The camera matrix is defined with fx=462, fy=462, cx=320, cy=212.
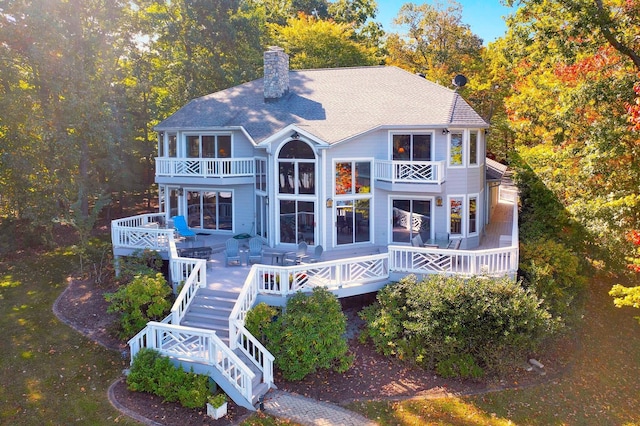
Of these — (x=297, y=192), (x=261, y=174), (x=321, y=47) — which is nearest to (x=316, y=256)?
(x=297, y=192)

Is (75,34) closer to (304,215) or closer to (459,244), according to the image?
(304,215)

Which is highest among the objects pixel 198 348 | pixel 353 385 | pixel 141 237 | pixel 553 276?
pixel 141 237

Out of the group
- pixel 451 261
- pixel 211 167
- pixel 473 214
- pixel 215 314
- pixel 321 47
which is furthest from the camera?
pixel 321 47

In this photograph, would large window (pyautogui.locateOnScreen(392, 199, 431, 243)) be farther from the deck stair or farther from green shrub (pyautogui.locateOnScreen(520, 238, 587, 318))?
the deck stair

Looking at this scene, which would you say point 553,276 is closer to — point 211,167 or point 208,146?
point 211,167

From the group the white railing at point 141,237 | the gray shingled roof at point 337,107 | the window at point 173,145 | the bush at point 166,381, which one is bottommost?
the bush at point 166,381

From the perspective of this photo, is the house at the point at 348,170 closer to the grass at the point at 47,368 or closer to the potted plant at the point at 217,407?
the grass at the point at 47,368

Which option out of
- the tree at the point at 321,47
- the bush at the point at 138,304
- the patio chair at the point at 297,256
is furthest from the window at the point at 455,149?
the tree at the point at 321,47
